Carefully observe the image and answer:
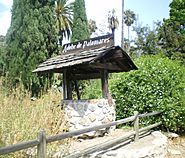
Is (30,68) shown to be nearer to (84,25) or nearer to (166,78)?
(166,78)

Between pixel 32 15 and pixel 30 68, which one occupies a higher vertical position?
pixel 32 15

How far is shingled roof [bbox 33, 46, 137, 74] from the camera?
24.7ft

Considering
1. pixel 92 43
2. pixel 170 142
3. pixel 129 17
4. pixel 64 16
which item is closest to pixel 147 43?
pixel 64 16

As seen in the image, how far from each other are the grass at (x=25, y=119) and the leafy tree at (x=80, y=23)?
2071cm

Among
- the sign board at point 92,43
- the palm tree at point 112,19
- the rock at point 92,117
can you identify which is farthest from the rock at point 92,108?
→ the palm tree at point 112,19

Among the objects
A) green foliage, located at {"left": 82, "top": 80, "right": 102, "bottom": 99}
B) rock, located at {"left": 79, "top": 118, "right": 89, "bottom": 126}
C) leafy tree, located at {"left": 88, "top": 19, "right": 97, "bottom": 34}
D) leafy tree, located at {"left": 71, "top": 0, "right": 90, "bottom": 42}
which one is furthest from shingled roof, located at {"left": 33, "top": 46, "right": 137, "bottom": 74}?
leafy tree, located at {"left": 88, "top": 19, "right": 97, "bottom": 34}

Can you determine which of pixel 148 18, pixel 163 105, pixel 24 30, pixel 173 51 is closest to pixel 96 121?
pixel 163 105

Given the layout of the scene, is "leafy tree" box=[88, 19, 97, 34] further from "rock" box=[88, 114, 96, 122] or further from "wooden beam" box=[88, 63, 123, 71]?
"rock" box=[88, 114, 96, 122]

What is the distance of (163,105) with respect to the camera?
9250 millimetres

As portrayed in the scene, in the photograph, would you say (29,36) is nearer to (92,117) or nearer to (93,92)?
(93,92)

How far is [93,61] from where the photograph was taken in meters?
7.28

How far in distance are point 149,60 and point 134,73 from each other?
77 cm

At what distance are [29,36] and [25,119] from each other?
1220 centimetres

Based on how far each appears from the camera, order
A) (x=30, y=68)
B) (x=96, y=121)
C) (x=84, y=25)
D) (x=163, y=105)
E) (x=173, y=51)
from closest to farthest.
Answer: (x=96, y=121) < (x=163, y=105) < (x=30, y=68) < (x=173, y=51) < (x=84, y=25)
